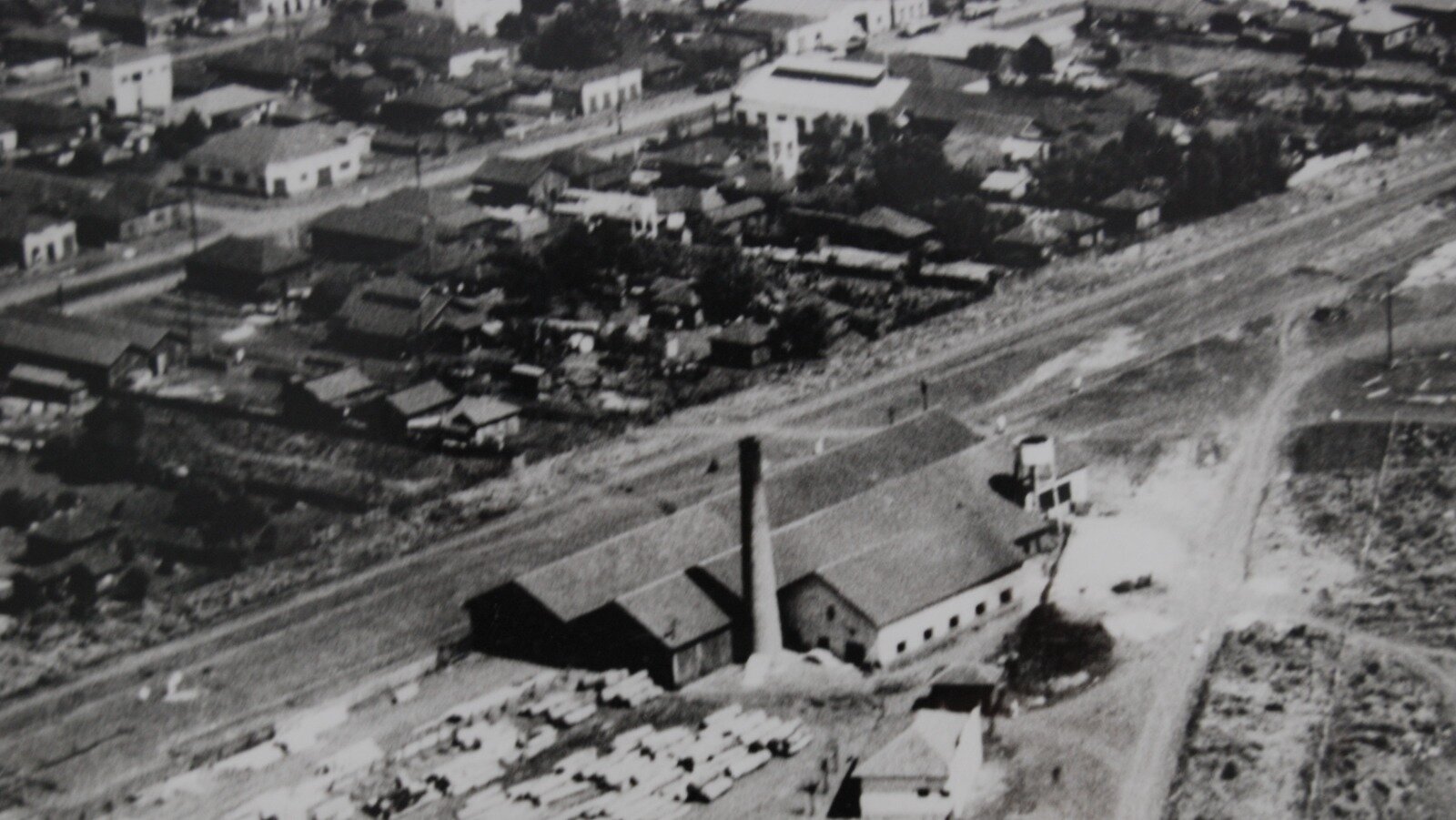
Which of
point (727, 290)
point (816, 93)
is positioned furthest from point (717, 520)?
point (816, 93)

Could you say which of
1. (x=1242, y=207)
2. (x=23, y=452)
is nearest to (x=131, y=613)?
(x=23, y=452)

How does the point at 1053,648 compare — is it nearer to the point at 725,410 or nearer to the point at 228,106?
the point at 725,410

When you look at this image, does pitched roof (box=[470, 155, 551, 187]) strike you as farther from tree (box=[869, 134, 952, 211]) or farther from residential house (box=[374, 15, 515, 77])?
tree (box=[869, 134, 952, 211])

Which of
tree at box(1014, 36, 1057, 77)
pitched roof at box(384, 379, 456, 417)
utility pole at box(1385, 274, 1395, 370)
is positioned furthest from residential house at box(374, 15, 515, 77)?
utility pole at box(1385, 274, 1395, 370)

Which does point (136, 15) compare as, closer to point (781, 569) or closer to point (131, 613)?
point (131, 613)

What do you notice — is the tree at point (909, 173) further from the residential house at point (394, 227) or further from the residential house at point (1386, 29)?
the residential house at point (1386, 29)

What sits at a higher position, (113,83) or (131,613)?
(113,83)
